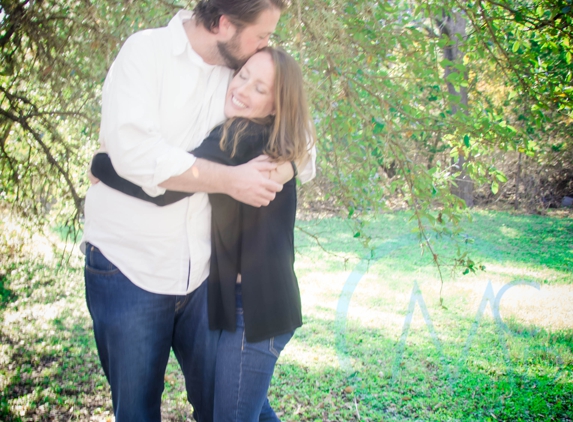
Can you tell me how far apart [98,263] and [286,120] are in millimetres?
853

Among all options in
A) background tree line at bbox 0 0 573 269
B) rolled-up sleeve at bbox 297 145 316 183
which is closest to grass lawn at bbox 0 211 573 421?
background tree line at bbox 0 0 573 269

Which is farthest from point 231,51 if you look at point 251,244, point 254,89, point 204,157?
point 251,244

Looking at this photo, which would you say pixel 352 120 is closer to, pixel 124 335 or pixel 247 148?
pixel 247 148

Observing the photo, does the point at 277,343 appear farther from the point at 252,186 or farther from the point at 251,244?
the point at 252,186

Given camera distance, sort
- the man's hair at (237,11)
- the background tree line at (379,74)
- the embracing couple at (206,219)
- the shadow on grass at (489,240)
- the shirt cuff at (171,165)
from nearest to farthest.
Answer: the shirt cuff at (171,165), the embracing couple at (206,219), the man's hair at (237,11), the background tree line at (379,74), the shadow on grass at (489,240)

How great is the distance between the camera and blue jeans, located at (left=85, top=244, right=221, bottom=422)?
1620mm

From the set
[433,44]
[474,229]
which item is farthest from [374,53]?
[474,229]

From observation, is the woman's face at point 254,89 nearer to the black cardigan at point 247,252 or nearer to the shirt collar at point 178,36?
the black cardigan at point 247,252

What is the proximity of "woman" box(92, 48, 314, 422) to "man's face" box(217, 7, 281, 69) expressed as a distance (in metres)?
0.05

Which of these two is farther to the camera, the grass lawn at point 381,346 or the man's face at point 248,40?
the grass lawn at point 381,346

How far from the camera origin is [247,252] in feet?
5.32

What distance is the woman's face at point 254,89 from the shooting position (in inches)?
67.2

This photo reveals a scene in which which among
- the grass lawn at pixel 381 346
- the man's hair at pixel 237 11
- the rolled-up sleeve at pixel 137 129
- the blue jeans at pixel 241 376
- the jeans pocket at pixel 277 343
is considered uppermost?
the man's hair at pixel 237 11

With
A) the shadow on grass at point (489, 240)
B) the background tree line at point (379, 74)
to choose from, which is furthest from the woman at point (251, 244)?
the shadow on grass at point (489, 240)
